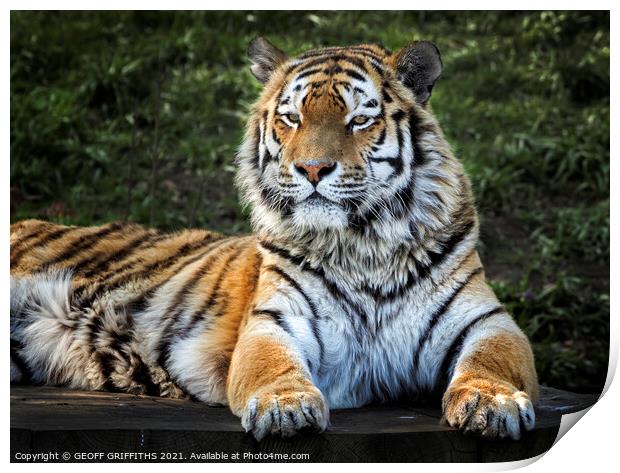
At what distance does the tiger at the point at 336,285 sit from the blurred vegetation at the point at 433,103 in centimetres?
87

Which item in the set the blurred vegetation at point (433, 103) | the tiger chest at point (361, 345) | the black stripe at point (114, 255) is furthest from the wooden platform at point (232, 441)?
the blurred vegetation at point (433, 103)

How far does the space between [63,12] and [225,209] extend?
118 cm

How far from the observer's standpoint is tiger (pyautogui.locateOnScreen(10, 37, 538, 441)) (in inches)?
80.7

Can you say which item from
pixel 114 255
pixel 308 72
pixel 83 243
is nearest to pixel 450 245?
pixel 308 72

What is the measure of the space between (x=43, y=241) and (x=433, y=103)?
70.8 inches

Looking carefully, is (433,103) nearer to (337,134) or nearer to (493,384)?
(337,134)

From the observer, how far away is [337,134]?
2.08 meters

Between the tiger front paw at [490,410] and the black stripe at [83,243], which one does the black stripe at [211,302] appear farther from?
the tiger front paw at [490,410]

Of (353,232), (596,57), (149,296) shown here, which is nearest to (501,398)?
(353,232)

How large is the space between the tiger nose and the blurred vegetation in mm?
1123

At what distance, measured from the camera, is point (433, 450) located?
177 centimetres

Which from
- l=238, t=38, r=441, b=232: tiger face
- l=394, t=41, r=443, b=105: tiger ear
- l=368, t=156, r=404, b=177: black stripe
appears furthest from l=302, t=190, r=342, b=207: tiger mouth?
l=394, t=41, r=443, b=105: tiger ear

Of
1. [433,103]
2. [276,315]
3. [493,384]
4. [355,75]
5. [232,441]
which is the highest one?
[433,103]

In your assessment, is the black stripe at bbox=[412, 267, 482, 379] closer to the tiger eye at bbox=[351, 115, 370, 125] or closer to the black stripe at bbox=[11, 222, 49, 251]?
the tiger eye at bbox=[351, 115, 370, 125]
